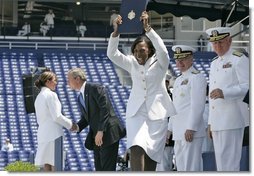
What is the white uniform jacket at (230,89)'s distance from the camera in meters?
6.91

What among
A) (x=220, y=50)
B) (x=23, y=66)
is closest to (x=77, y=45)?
(x=23, y=66)

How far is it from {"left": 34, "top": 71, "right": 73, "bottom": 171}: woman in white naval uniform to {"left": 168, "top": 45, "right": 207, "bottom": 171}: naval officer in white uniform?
92 cm

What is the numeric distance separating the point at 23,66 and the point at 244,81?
745 inches

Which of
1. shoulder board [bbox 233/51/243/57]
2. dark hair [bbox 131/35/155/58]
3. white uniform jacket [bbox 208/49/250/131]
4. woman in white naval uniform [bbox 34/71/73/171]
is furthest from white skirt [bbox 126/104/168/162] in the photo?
woman in white naval uniform [bbox 34/71/73/171]

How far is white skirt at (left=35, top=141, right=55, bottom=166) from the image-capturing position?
7719 millimetres

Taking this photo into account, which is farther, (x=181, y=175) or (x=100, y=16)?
(x=100, y=16)

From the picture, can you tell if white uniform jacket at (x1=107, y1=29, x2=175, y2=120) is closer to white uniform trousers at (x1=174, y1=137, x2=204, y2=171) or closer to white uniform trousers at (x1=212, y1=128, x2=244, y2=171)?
white uniform trousers at (x1=212, y1=128, x2=244, y2=171)

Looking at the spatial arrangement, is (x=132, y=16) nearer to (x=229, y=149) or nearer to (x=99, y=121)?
(x=99, y=121)

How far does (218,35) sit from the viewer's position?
23.2ft

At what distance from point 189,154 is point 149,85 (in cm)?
94

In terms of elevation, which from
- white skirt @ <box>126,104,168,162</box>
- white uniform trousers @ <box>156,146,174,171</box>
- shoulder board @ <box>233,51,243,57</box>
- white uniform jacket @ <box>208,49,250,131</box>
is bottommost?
white uniform trousers @ <box>156,146,174,171</box>

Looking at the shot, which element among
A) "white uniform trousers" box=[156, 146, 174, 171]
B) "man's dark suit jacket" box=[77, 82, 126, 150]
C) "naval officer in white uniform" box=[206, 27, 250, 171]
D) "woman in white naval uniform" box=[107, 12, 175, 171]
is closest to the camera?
"woman in white naval uniform" box=[107, 12, 175, 171]

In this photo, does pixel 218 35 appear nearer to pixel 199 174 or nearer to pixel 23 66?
pixel 199 174

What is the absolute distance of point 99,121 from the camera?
289 inches
